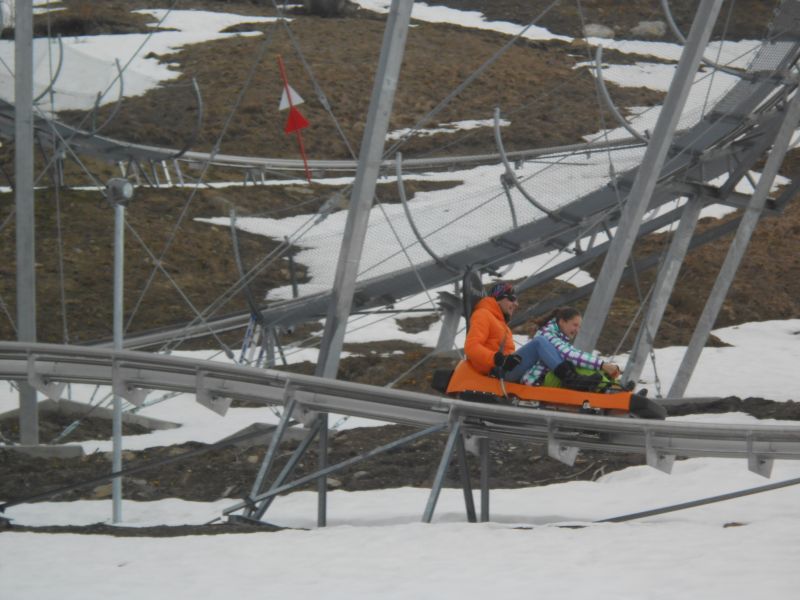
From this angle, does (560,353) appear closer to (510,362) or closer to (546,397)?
(546,397)

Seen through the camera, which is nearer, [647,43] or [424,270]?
[424,270]

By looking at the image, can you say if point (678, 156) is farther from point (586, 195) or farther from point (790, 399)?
point (790, 399)

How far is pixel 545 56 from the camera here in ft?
153

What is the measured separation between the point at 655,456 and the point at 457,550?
2.25 metres

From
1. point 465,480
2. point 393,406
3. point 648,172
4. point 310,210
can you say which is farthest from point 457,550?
point 310,210

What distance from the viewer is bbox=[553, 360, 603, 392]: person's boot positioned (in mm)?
12703

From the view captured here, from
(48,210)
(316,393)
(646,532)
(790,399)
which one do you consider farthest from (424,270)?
(48,210)

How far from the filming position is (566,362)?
41.7ft

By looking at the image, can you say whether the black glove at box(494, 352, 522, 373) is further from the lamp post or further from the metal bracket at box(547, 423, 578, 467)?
the lamp post

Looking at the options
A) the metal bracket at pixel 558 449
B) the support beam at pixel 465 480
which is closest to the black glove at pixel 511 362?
the metal bracket at pixel 558 449

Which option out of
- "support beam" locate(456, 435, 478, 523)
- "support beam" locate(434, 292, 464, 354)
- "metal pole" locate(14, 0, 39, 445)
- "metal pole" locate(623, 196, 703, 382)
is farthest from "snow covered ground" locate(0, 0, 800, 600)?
"support beam" locate(434, 292, 464, 354)

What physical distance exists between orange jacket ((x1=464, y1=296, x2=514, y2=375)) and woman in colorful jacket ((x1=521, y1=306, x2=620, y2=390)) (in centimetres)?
36

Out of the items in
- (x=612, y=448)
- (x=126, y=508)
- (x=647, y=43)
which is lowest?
(x=126, y=508)

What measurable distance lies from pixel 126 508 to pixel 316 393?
3.55 m
